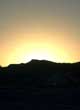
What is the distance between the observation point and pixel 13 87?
7.27ft

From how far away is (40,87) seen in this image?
229 cm

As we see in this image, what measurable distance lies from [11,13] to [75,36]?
2.75 ft

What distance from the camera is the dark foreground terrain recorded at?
65.9 inches

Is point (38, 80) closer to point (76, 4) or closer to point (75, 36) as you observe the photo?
point (75, 36)

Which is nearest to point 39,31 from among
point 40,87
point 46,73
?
point 46,73

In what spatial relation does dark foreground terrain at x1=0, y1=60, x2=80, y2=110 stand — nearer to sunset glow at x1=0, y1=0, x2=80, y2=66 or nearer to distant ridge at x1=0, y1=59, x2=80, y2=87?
distant ridge at x1=0, y1=59, x2=80, y2=87

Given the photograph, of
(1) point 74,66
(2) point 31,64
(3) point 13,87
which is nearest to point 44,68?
(2) point 31,64

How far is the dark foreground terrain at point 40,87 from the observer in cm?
167

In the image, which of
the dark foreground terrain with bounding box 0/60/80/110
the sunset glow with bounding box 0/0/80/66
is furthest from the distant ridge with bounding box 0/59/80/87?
the sunset glow with bounding box 0/0/80/66

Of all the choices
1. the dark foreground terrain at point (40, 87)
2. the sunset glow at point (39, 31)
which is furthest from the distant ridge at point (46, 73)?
the sunset glow at point (39, 31)

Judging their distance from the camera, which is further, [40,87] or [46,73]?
[46,73]

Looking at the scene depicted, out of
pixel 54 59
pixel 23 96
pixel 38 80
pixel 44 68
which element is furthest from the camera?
pixel 54 59

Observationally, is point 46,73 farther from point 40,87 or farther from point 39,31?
point 39,31

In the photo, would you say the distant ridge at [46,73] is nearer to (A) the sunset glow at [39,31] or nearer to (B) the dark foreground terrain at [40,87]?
(B) the dark foreground terrain at [40,87]
